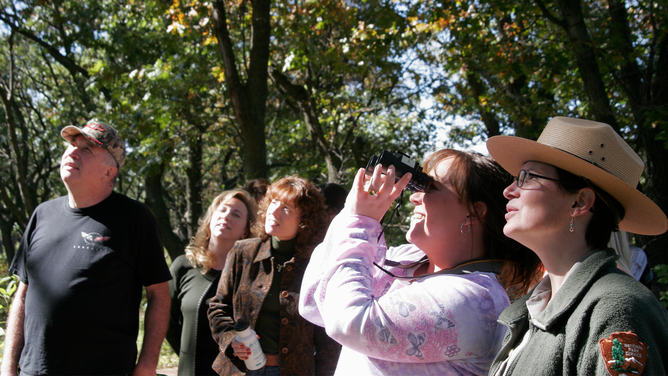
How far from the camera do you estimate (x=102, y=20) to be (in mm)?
10391

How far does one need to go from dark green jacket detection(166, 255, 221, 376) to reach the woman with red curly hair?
310mm

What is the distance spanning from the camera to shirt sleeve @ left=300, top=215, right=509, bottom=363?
134 cm

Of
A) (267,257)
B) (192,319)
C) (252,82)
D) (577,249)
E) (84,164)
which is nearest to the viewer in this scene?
(577,249)

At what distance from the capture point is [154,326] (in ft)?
8.91

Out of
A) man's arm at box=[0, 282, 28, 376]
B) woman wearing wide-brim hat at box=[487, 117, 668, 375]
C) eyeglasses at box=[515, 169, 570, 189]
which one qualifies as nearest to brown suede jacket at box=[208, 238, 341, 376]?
man's arm at box=[0, 282, 28, 376]

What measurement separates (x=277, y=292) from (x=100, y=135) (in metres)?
1.40

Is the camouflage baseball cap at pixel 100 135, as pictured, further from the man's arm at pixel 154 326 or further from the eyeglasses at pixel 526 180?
the eyeglasses at pixel 526 180

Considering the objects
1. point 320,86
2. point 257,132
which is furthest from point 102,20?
point 257,132

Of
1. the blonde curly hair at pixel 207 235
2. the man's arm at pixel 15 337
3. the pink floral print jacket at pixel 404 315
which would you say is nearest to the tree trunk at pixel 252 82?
the blonde curly hair at pixel 207 235

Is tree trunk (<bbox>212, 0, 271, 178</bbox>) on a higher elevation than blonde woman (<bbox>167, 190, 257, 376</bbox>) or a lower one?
higher

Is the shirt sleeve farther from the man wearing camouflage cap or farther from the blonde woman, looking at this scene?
the blonde woman

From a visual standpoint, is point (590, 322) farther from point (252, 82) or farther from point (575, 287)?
point (252, 82)

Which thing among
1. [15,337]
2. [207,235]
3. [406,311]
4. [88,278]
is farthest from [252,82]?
[406,311]

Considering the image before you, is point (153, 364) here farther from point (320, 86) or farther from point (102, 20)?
point (102, 20)
